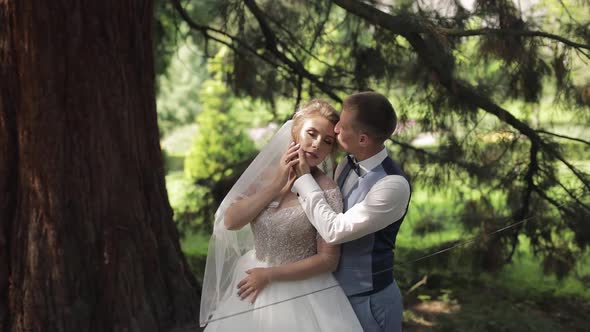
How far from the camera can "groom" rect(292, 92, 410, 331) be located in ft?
7.50

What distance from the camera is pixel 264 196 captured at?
8.06ft

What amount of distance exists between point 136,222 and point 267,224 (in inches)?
58.1

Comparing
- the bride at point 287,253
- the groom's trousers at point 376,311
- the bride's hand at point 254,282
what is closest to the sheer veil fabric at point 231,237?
the bride at point 287,253

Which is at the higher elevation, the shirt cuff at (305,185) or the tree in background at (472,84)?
the tree in background at (472,84)

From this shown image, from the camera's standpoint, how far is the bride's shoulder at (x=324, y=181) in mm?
2461

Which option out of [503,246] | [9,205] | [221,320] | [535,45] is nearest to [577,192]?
[503,246]

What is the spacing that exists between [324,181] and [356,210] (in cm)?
24

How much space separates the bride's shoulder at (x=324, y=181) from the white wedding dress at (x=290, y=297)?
28 millimetres

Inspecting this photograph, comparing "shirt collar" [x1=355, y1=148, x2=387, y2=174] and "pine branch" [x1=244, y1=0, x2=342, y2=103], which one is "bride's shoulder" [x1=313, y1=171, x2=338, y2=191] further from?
"pine branch" [x1=244, y1=0, x2=342, y2=103]

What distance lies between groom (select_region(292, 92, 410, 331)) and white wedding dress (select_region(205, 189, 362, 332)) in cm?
6

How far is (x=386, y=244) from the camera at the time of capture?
2.45 meters

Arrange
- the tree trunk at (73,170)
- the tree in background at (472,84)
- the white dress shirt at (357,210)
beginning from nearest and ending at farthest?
the white dress shirt at (357,210) < the tree trunk at (73,170) < the tree in background at (472,84)

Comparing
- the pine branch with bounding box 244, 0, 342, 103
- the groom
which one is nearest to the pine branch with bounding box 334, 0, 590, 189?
the pine branch with bounding box 244, 0, 342, 103

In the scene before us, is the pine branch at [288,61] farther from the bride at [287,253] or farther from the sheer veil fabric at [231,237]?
the bride at [287,253]
